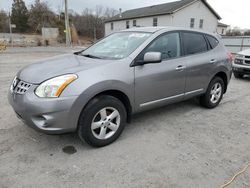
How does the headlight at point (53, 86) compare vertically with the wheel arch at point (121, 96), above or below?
above

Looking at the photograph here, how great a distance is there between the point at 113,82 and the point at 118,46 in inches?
37.7

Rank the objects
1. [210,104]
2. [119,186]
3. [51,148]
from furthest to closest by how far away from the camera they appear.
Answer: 1. [210,104]
2. [51,148]
3. [119,186]

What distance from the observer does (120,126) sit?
10.4 feet

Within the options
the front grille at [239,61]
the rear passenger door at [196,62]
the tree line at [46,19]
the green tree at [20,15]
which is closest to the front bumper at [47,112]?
the rear passenger door at [196,62]

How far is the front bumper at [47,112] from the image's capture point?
254cm

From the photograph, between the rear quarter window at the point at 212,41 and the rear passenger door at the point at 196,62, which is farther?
the rear quarter window at the point at 212,41

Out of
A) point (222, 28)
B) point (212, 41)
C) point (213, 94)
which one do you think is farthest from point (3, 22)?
point (213, 94)

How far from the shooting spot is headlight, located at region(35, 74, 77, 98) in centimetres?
257

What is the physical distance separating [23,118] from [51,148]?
58cm

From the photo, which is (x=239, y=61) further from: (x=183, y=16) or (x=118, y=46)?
(x=183, y=16)

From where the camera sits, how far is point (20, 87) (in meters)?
2.80

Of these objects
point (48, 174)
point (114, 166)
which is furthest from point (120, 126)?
point (48, 174)

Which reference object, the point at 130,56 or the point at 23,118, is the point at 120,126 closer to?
the point at 130,56

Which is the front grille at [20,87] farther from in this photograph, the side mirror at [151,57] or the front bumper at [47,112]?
the side mirror at [151,57]
